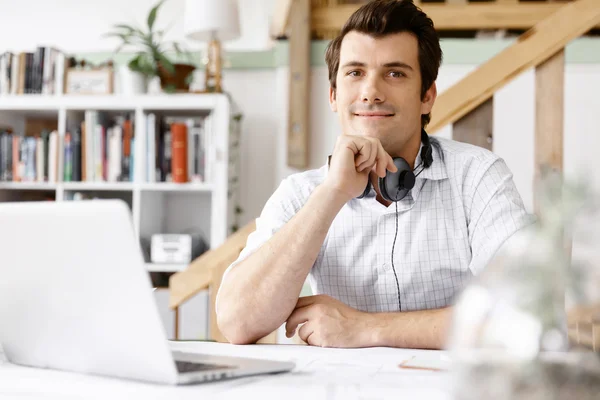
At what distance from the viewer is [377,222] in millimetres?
1478

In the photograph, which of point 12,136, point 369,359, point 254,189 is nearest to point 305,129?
point 254,189

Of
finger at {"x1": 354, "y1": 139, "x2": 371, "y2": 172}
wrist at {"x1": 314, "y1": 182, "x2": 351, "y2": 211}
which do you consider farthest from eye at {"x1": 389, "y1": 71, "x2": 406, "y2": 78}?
wrist at {"x1": 314, "y1": 182, "x2": 351, "y2": 211}

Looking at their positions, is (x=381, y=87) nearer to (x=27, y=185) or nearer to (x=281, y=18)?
(x=281, y=18)

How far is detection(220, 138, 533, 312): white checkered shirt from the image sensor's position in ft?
4.68

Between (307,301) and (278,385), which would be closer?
(278,385)

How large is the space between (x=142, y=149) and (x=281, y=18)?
2.88 feet

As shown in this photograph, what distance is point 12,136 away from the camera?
3.20 meters

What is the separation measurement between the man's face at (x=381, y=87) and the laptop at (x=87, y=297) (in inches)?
33.9

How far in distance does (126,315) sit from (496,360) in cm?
40

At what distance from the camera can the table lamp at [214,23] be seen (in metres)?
2.94

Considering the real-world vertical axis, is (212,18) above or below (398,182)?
above

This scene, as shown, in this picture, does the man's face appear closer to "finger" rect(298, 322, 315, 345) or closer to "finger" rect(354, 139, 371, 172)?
"finger" rect(354, 139, 371, 172)

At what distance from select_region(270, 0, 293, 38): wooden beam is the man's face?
4.34 feet

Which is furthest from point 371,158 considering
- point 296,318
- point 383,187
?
point 296,318
